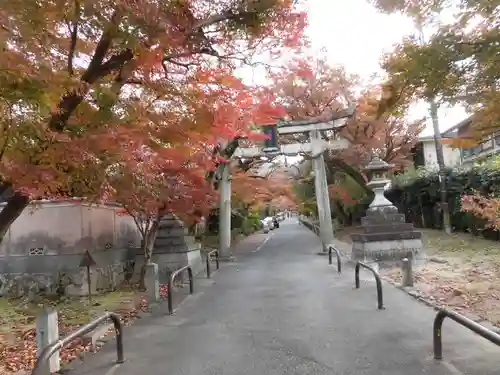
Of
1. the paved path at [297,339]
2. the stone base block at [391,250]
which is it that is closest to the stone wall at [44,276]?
the paved path at [297,339]

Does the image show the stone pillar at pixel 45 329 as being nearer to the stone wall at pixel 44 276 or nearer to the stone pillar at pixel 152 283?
the stone pillar at pixel 152 283

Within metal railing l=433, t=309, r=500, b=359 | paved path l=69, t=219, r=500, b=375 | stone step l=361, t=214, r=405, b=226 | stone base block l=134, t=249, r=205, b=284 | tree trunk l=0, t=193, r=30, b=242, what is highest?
tree trunk l=0, t=193, r=30, b=242

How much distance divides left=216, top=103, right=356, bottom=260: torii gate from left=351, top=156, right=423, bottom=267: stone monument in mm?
6234

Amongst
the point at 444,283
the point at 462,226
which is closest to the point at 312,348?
the point at 444,283

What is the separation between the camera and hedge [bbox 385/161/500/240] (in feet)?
69.0

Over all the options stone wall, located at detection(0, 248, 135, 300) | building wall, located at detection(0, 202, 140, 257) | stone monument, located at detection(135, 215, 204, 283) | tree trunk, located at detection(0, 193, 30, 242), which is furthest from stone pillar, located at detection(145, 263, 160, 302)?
tree trunk, located at detection(0, 193, 30, 242)

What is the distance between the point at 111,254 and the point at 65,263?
190 centimetres

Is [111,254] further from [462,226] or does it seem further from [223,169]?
[462,226]

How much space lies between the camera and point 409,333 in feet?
24.8

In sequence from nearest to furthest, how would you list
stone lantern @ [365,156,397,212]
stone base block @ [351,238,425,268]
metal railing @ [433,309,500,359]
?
metal railing @ [433,309,500,359]
stone base block @ [351,238,425,268]
stone lantern @ [365,156,397,212]

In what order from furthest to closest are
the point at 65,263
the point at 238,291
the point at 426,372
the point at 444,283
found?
the point at 65,263 < the point at 238,291 < the point at 444,283 < the point at 426,372

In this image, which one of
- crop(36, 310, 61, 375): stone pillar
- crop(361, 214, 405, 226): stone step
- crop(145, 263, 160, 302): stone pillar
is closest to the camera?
crop(36, 310, 61, 375): stone pillar

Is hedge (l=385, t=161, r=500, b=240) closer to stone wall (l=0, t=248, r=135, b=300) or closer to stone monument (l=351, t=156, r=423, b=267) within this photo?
stone monument (l=351, t=156, r=423, b=267)

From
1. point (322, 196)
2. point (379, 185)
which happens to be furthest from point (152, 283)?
point (322, 196)
